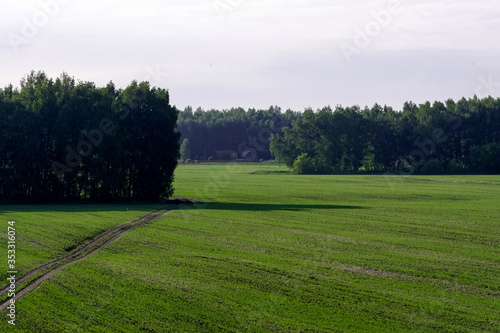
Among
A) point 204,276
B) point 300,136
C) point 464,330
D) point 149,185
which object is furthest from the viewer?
point 300,136

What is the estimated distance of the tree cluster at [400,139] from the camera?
155000 millimetres

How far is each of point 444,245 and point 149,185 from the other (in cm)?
4377

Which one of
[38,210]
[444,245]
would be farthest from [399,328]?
[38,210]

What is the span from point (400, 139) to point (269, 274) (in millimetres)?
136326

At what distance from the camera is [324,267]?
2853 centimetres

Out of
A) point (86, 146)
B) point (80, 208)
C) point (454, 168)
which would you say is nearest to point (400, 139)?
point (454, 168)

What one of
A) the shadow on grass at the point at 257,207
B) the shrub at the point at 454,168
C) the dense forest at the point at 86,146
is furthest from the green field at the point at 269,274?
the shrub at the point at 454,168

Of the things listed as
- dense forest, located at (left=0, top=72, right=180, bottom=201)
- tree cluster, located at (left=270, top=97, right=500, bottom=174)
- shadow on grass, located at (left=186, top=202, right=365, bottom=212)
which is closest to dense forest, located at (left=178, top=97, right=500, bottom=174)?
tree cluster, located at (left=270, top=97, right=500, bottom=174)

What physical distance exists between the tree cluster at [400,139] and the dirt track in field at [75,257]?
113705 millimetres

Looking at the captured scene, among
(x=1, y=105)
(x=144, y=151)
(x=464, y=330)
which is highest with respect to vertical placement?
(x=1, y=105)

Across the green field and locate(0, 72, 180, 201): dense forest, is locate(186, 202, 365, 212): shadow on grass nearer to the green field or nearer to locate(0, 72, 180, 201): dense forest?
the green field

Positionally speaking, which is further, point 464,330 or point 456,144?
point 456,144

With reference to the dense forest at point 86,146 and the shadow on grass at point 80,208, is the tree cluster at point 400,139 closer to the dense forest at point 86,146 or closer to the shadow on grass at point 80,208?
the dense forest at point 86,146

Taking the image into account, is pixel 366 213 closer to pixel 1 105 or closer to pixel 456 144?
pixel 1 105
